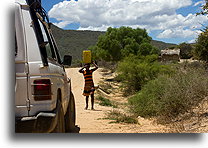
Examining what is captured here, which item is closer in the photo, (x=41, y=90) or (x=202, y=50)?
(x=41, y=90)

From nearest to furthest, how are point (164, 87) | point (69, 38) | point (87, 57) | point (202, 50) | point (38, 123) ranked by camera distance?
point (38, 123) → point (164, 87) → point (87, 57) → point (202, 50) → point (69, 38)

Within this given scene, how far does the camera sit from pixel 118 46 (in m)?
25.5

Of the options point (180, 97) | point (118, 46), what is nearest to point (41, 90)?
point (180, 97)

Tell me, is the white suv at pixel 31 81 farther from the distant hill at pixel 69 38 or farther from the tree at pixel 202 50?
the tree at pixel 202 50

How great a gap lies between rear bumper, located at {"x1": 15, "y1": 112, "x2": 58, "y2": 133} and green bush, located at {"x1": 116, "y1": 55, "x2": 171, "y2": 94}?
472 inches

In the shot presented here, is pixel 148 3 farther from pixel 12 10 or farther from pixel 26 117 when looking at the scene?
pixel 26 117

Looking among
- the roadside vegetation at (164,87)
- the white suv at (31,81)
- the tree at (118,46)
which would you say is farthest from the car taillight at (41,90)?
the tree at (118,46)

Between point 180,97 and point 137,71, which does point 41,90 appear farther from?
point 137,71

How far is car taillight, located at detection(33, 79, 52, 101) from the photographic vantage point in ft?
10.6

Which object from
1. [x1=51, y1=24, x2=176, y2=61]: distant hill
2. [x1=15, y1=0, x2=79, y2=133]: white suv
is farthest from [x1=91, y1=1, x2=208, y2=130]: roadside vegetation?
[x1=15, y1=0, x2=79, y2=133]: white suv

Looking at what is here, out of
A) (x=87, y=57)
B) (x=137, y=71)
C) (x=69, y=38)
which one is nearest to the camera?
(x=87, y=57)

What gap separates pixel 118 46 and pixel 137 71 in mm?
9790

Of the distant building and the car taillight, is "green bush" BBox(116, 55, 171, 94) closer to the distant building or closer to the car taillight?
the distant building

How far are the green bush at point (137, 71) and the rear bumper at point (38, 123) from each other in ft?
39.3
